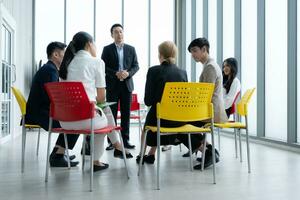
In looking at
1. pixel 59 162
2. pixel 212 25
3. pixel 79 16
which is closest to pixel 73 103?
pixel 59 162

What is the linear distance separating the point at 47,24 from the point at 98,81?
5.81 meters

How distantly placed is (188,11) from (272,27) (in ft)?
11.3

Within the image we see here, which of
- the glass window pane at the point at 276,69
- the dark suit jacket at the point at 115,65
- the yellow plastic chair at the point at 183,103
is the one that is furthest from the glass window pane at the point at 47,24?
the yellow plastic chair at the point at 183,103

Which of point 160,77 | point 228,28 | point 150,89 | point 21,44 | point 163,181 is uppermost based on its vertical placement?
point 228,28

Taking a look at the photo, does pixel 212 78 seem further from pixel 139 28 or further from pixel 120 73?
pixel 139 28

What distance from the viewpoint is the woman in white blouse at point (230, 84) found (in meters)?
4.14

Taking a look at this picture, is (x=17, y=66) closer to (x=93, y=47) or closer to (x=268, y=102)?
(x=93, y=47)

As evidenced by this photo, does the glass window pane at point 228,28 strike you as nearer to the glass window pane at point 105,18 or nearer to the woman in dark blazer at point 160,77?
the glass window pane at point 105,18

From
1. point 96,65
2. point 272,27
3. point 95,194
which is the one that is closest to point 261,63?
point 272,27

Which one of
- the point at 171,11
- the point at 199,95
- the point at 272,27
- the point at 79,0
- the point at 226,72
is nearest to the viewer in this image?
the point at 199,95

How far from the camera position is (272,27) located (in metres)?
5.50

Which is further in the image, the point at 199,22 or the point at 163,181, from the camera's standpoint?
the point at 199,22

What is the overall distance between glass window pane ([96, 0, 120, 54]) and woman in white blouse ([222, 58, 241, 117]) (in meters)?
4.61

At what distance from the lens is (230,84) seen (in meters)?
4.26
